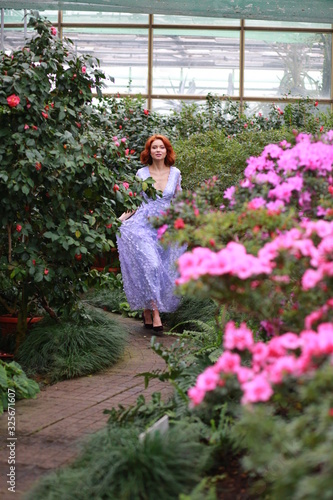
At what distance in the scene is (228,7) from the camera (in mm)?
8664

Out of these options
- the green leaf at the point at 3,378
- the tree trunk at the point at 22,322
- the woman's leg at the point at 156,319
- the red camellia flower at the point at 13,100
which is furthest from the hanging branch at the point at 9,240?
the woman's leg at the point at 156,319

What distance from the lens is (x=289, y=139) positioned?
12.3ft

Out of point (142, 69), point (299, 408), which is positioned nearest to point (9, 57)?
point (299, 408)

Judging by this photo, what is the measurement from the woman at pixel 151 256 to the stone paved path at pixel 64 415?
105cm

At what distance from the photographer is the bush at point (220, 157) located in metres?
8.08

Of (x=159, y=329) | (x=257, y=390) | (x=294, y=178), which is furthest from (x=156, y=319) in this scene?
(x=257, y=390)

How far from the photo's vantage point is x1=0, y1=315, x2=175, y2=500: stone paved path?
3.49 meters

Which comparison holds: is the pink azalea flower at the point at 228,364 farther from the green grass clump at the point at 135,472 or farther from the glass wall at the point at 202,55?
the glass wall at the point at 202,55

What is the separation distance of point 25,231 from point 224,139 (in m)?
3.95

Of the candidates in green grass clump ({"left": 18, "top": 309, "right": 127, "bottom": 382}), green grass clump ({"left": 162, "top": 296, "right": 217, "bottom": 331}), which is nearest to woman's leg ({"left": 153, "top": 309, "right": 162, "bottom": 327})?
green grass clump ({"left": 162, "top": 296, "right": 217, "bottom": 331})

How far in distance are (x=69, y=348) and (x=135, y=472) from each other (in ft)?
9.19

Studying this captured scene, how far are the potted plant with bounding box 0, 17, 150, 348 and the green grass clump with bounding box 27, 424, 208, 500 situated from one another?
219 centimetres

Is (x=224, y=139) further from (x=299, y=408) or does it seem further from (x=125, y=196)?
(x=299, y=408)

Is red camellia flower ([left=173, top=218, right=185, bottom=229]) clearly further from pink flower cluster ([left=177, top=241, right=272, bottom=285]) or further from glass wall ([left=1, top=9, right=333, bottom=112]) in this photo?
glass wall ([left=1, top=9, right=333, bottom=112])
